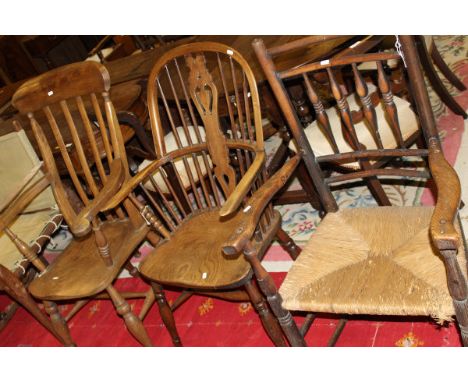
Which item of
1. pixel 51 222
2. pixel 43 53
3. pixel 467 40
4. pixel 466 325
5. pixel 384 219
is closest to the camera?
pixel 466 325

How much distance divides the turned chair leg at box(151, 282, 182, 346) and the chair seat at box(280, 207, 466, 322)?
669mm

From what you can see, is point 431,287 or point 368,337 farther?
point 368,337

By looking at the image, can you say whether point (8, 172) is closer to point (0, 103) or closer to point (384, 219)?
point (0, 103)

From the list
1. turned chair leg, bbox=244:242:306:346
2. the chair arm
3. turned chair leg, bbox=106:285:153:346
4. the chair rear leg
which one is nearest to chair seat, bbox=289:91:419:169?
the chair arm

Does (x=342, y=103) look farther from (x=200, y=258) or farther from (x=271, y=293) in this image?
(x=200, y=258)

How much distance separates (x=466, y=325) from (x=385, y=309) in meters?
0.20

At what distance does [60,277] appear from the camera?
2189 mm

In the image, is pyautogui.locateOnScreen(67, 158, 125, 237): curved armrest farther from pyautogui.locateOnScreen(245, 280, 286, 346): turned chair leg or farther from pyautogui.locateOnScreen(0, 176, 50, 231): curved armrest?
pyautogui.locateOnScreen(245, 280, 286, 346): turned chair leg

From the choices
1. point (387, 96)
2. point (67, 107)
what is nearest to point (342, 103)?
point (387, 96)

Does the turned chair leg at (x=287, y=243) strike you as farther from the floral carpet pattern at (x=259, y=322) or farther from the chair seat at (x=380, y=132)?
the chair seat at (x=380, y=132)

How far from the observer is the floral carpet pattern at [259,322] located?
203cm

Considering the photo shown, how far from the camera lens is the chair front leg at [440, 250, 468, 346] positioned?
127 cm

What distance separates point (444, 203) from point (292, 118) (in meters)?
0.59
